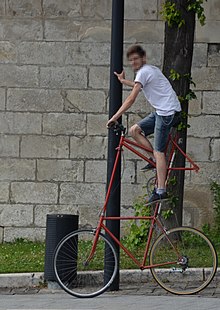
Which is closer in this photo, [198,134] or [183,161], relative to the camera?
[183,161]

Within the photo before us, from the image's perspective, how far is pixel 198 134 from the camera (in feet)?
39.9

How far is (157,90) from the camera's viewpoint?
9250 millimetres

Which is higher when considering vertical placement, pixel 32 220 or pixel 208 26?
pixel 208 26

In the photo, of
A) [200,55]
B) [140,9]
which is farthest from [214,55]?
[140,9]

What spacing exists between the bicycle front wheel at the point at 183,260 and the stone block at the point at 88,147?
293 cm

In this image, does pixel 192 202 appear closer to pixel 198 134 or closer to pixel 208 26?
pixel 198 134

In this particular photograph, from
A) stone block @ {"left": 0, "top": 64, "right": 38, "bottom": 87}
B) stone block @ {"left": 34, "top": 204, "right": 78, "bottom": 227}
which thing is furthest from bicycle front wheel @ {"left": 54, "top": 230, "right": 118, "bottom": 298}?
stone block @ {"left": 0, "top": 64, "right": 38, "bottom": 87}

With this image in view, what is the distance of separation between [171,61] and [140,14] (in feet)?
5.33

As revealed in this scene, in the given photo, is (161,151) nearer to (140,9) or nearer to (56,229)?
(56,229)

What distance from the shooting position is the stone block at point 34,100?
12.2 metres

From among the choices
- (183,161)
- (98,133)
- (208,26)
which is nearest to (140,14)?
(208,26)

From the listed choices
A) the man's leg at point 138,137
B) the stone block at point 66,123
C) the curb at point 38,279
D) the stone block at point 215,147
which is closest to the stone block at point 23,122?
the stone block at point 66,123

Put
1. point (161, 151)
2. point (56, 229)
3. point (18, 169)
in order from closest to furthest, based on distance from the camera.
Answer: point (161, 151), point (56, 229), point (18, 169)

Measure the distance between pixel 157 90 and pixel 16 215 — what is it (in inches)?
150
